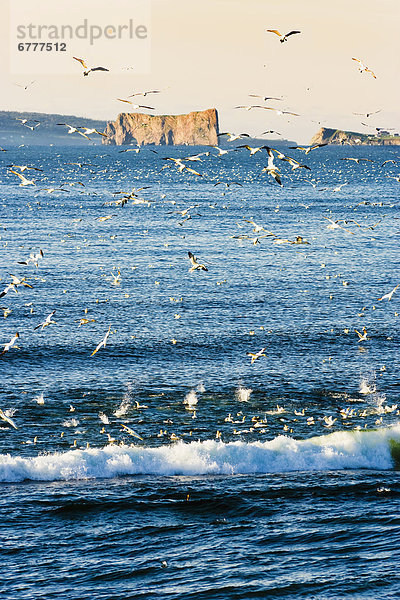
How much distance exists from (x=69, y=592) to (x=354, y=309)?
44.1 meters

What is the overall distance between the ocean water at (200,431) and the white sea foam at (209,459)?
3.8 inches

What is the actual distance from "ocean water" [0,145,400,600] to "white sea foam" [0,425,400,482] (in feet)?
0.31

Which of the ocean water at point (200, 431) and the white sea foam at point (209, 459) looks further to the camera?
the white sea foam at point (209, 459)

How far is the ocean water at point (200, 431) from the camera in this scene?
989 inches

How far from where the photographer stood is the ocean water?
2512 cm

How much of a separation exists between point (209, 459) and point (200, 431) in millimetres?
3525

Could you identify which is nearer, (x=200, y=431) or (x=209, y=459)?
(x=209, y=459)

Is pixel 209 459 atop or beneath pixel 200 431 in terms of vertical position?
beneath

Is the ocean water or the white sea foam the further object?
the white sea foam

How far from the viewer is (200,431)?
3788 cm

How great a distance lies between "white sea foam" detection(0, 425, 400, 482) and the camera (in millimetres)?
33188

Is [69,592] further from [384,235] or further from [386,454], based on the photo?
[384,235]

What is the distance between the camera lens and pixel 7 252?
3578 inches

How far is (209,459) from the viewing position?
34438 millimetres
